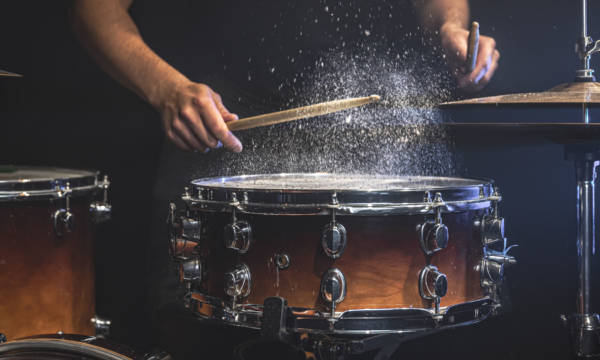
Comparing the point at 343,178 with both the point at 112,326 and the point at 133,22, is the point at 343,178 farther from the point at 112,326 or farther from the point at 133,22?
the point at 112,326

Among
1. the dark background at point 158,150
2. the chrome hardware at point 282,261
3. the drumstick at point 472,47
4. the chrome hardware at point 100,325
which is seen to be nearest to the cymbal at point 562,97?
the drumstick at point 472,47

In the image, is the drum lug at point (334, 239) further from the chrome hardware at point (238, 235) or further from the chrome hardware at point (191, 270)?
the chrome hardware at point (191, 270)

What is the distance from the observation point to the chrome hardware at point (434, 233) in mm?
1257

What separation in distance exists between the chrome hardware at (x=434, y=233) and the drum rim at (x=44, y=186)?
0.93 meters

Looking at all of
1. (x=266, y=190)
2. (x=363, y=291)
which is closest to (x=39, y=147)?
(x=266, y=190)

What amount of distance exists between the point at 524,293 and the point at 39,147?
1780 millimetres

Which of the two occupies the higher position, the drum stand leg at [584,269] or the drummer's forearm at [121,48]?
the drummer's forearm at [121,48]

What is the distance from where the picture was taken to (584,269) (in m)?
1.52

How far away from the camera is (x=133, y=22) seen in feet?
6.81

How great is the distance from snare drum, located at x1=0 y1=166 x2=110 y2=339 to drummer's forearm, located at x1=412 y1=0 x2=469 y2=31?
1172 millimetres

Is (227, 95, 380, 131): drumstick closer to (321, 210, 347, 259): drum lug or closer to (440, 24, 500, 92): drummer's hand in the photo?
(321, 210, 347, 259): drum lug

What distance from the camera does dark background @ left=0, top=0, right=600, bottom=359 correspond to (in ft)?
6.78

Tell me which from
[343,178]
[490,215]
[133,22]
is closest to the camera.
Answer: [490,215]

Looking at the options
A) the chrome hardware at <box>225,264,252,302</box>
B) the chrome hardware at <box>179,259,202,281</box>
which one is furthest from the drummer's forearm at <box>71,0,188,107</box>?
the chrome hardware at <box>225,264,252,302</box>
